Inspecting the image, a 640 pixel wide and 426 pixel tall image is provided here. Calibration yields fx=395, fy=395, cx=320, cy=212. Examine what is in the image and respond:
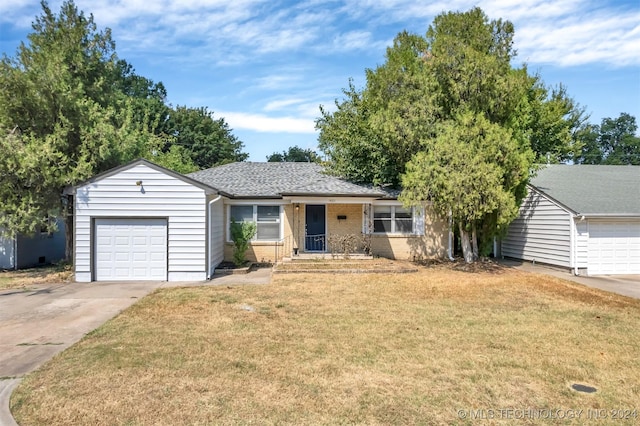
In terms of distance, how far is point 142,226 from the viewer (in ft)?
41.4

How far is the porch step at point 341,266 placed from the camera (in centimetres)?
1391

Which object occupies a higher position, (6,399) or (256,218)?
(256,218)

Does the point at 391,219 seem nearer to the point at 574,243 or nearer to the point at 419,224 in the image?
the point at 419,224

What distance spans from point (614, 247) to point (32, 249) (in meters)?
23.2

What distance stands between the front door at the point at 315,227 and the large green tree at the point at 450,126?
2460 mm

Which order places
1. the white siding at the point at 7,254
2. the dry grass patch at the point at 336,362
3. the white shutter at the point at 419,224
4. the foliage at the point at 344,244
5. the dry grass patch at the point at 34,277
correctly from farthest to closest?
the white shutter at the point at 419,224
the foliage at the point at 344,244
the white siding at the point at 7,254
the dry grass patch at the point at 34,277
the dry grass patch at the point at 336,362

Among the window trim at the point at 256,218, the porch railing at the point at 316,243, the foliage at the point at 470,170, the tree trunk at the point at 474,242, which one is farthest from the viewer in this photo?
the porch railing at the point at 316,243

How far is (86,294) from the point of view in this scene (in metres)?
10.5

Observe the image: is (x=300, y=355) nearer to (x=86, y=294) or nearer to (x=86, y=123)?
(x=86, y=294)

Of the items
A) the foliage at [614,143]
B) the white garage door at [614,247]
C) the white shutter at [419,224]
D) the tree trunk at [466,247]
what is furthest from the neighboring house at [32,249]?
the foliage at [614,143]

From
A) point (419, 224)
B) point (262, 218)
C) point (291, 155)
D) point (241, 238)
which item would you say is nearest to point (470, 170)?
point (419, 224)

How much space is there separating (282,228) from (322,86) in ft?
30.1

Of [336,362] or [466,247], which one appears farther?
[466,247]

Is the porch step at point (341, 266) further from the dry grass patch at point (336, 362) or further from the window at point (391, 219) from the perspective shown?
the dry grass patch at point (336, 362)
